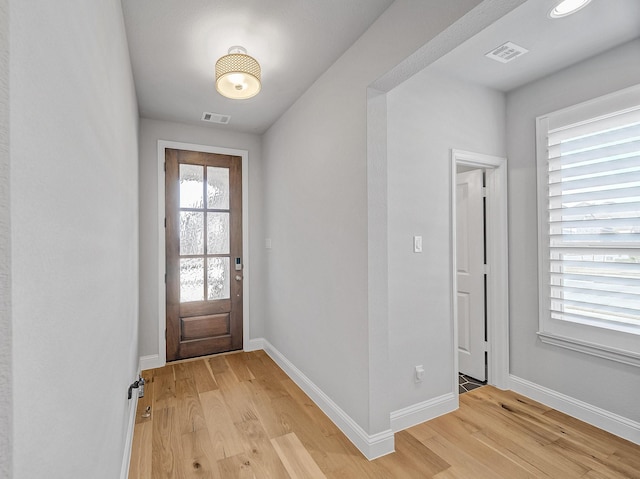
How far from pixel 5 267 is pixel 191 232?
3.33 m

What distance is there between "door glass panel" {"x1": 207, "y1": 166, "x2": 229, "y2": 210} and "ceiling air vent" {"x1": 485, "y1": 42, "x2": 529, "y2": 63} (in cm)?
282

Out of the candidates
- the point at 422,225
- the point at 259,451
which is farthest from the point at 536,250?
the point at 259,451

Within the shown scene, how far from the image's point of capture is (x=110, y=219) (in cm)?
142

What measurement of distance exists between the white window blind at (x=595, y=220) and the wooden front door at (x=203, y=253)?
3.14m

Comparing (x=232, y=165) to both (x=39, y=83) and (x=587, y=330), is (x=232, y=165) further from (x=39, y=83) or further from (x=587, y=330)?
(x=587, y=330)

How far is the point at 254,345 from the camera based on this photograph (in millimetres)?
3889

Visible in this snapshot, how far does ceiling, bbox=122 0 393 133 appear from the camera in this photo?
179 centimetres

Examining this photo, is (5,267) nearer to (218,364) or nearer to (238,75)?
(238,75)

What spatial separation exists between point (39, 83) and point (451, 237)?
258 cm

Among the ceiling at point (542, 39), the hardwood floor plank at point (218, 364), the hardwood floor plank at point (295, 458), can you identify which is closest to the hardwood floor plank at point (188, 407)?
the hardwood floor plank at point (218, 364)

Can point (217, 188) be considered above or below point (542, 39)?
below

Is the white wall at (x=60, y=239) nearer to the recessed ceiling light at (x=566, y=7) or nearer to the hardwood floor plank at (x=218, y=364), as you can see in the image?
the hardwood floor plank at (x=218, y=364)

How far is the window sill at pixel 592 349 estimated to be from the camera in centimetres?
217

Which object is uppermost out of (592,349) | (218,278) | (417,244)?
(417,244)
